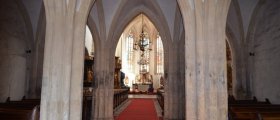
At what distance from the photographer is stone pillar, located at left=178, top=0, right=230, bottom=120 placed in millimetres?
4926

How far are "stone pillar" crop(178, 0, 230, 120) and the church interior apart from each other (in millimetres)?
23

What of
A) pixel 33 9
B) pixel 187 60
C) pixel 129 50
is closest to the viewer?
pixel 187 60

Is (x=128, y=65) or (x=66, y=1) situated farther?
(x=128, y=65)

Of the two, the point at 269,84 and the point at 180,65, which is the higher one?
the point at 180,65

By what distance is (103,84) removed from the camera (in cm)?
971

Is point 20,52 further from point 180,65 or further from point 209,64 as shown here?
point 209,64

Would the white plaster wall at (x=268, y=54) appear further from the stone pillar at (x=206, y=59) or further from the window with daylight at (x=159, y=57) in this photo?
the window with daylight at (x=159, y=57)

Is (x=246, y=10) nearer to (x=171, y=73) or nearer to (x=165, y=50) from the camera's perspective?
(x=165, y=50)

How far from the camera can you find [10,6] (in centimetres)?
859

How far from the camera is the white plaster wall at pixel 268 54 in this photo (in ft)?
25.4

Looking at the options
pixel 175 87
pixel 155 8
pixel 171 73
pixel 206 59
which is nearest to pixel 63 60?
pixel 206 59

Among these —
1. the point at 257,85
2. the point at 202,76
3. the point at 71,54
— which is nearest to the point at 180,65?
the point at 257,85

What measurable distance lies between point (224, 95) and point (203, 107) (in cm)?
57

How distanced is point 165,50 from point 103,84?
3.41 m
